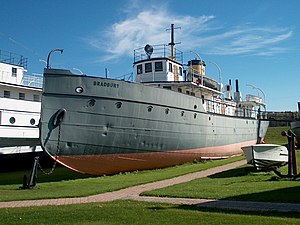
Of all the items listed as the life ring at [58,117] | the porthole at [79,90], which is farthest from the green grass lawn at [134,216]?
the porthole at [79,90]

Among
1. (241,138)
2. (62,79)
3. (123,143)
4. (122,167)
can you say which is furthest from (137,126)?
(241,138)

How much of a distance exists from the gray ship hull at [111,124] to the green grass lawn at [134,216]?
6.11m

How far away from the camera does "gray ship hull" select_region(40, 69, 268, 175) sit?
14680 millimetres

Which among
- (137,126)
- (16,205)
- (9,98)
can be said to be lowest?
(16,205)

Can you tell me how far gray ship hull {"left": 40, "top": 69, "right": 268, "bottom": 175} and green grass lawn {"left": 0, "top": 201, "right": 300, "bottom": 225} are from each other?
611 centimetres

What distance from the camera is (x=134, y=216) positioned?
24.3 ft

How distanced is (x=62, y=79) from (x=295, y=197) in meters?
10.0

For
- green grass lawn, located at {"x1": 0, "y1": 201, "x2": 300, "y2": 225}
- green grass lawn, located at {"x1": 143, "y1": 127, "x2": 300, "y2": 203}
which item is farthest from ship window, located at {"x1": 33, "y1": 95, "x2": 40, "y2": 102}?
green grass lawn, located at {"x1": 0, "y1": 201, "x2": 300, "y2": 225}

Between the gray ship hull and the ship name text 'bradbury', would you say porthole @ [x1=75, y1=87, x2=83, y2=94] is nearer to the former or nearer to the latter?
the gray ship hull

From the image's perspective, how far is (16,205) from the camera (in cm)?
959

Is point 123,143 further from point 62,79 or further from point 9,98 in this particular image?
point 9,98

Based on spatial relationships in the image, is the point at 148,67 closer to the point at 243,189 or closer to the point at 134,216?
the point at 243,189

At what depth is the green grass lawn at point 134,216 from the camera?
682cm

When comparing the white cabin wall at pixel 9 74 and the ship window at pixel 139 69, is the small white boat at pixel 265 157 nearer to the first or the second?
the ship window at pixel 139 69
